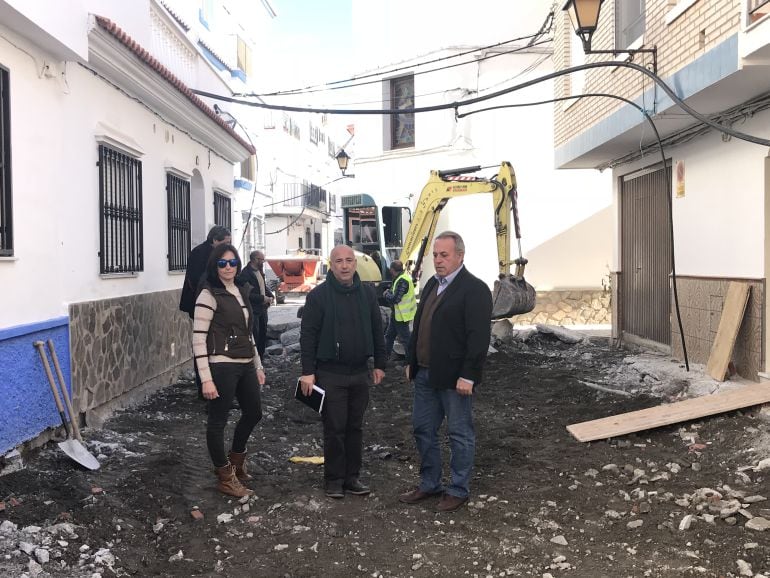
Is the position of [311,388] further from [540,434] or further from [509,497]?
[540,434]

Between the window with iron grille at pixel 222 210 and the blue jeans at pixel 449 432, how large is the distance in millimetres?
8228

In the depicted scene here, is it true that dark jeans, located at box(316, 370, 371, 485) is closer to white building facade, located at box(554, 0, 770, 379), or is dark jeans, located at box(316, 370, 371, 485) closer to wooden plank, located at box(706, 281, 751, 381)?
white building facade, located at box(554, 0, 770, 379)

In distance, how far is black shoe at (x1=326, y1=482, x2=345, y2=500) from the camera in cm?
505

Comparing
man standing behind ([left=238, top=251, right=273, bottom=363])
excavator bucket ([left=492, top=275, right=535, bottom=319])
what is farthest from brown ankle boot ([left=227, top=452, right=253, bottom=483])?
excavator bucket ([left=492, top=275, right=535, bottom=319])

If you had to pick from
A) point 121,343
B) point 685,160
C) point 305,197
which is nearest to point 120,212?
point 121,343

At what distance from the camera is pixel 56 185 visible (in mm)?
6141

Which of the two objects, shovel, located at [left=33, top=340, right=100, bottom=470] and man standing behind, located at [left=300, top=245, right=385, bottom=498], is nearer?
man standing behind, located at [left=300, top=245, right=385, bottom=498]

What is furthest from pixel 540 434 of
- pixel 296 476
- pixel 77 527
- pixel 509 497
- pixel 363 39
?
pixel 363 39

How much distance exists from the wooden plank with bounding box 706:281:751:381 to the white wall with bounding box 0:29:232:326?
22.0 ft

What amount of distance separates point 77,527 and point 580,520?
10.2ft

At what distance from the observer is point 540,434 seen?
6.96m

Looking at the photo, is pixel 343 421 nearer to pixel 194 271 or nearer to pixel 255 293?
pixel 194 271

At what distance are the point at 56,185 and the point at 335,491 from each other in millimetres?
3516

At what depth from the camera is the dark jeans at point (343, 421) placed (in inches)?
197
